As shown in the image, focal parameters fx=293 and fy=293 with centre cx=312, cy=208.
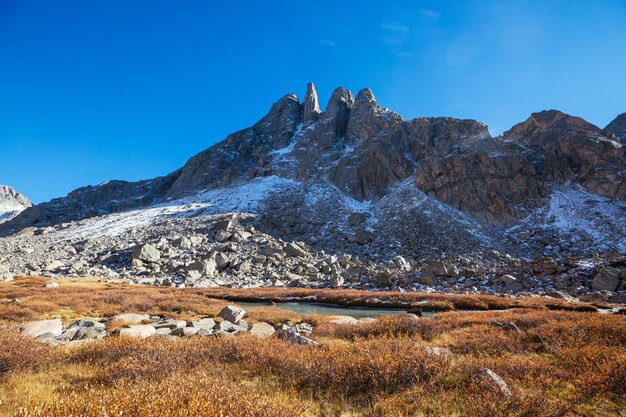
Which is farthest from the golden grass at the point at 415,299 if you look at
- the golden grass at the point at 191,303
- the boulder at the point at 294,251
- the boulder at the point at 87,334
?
the boulder at the point at 87,334

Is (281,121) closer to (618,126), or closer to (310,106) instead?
(310,106)

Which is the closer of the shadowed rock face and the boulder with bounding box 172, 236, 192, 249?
the boulder with bounding box 172, 236, 192, 249

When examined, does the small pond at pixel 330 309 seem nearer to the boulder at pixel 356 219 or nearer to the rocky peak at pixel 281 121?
the boulder at pixel 356 219

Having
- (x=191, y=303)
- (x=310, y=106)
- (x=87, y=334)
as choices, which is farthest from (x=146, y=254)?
(x=310, y=106)

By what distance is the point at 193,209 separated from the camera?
A: 254 feet

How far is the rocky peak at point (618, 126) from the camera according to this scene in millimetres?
104000

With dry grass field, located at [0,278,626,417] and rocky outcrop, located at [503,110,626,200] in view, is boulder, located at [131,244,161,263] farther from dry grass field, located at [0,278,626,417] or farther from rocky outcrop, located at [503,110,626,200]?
rocky outcrop, located at [503,110,626,200]

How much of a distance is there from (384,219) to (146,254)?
47057mm

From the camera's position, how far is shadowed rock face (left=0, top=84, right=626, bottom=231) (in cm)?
7031

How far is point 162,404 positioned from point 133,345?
211 inches

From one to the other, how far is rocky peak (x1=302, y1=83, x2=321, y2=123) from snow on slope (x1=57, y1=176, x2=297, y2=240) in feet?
147

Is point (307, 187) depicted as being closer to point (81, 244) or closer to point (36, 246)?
point (81, 244)

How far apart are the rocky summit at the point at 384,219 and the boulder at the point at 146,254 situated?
0.30 meters

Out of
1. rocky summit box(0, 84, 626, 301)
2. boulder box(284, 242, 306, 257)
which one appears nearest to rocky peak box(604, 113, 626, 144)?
rocky summit box(0, 84, 626, 301)
